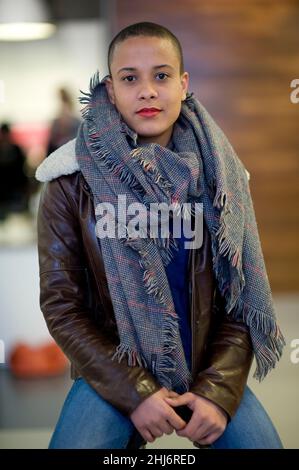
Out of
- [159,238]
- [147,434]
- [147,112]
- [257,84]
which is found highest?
[257,84]

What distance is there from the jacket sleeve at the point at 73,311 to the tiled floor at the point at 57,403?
0.52 metres

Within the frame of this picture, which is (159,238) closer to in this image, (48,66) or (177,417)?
(177,417)

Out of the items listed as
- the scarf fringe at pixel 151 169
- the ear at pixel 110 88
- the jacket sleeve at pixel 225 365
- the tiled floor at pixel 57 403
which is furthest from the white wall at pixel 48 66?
the jacket sleeve at pixel 225 365

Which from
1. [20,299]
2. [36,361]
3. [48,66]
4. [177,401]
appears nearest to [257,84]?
[48,66]

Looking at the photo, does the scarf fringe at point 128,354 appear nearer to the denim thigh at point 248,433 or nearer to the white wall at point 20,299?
the denim thigh at point 248,433

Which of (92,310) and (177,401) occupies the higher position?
(92,310)

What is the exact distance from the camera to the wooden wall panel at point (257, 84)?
2.45 metres

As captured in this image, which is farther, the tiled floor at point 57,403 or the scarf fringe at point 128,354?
the tiled floor at point 57,403

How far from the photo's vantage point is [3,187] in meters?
2.35

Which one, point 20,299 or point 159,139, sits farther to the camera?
point 20,299

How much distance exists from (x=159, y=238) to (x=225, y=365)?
264mm

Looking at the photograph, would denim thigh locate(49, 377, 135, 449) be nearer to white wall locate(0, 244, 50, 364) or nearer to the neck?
the neck

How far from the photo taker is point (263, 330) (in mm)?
1157

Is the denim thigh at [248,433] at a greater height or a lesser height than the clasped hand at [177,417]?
lesser
